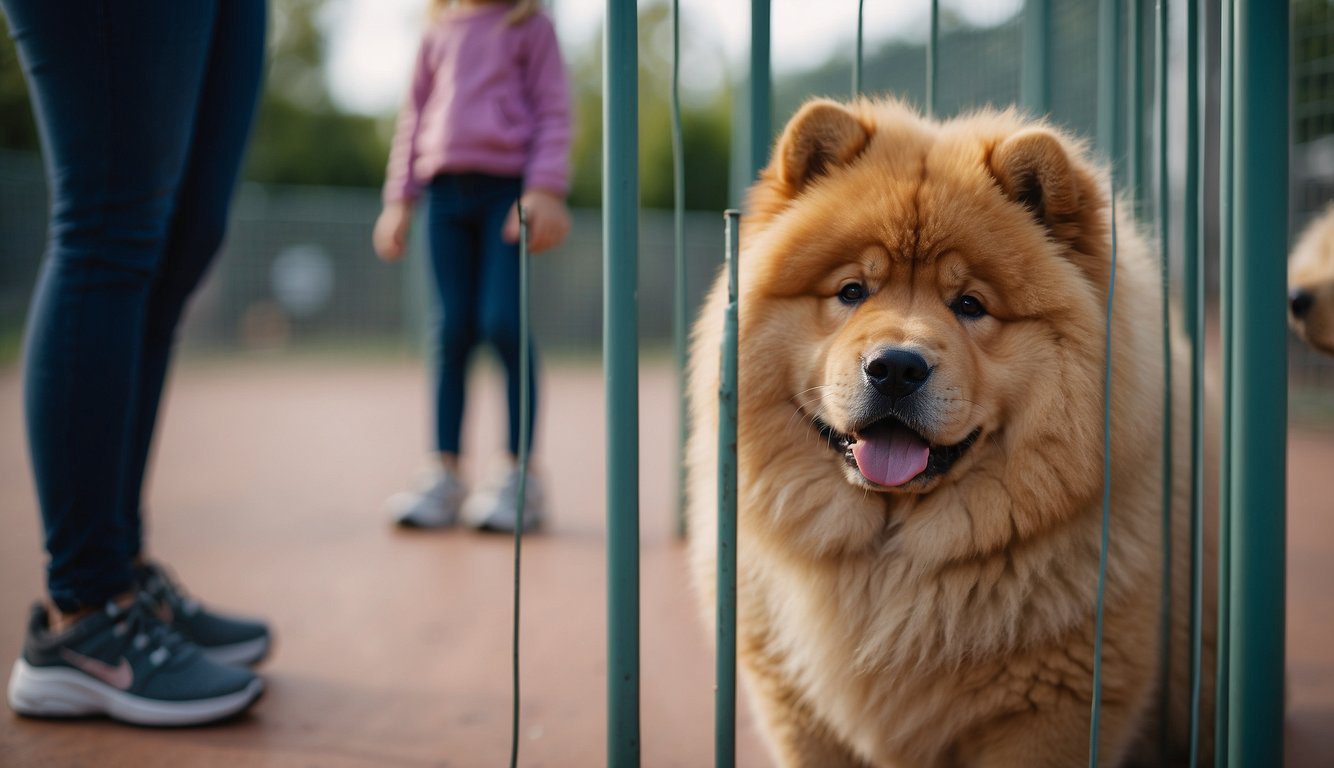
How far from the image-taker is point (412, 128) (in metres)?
3.51

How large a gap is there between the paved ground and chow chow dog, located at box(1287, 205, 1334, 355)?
2.53ft

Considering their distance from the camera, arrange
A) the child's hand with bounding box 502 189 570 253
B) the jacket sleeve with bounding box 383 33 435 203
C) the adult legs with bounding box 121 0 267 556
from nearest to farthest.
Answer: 1. the adult legs with bounding box 121 0 267 556
2. the child's hand with bounding box 502 189 570 253
3. the jacket sleeve with bounding box 383 33 435 203

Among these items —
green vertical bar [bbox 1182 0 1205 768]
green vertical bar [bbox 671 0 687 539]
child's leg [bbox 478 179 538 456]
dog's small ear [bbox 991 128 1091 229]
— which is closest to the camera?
green vertical bar [bbox 671 0 687 539]

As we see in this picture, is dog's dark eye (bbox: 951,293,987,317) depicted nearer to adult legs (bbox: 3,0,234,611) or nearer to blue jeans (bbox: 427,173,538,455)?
adult legs (bbox: 3,0,234,611)

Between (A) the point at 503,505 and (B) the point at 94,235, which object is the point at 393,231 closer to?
(A) the point at 503,505

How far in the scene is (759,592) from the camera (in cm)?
159

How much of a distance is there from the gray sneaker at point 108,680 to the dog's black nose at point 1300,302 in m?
2.49

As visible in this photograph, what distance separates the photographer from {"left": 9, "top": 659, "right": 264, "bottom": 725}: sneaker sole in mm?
1727

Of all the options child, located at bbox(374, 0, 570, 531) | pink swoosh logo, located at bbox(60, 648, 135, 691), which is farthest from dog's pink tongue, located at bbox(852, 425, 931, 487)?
child, located at bbox(374, 0, 570, 531)

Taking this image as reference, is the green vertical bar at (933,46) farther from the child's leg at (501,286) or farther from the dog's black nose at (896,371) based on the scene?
the child's leg at (501,286)

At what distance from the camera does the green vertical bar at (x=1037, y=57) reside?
2.17 metres

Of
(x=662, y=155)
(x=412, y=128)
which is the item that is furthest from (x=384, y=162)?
(x=412, y=128)

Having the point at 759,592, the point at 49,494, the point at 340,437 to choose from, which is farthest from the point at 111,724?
the point at 340,437

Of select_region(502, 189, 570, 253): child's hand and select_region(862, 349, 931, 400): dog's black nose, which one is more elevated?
select_region(502, 189, 570, 253): child's hand
